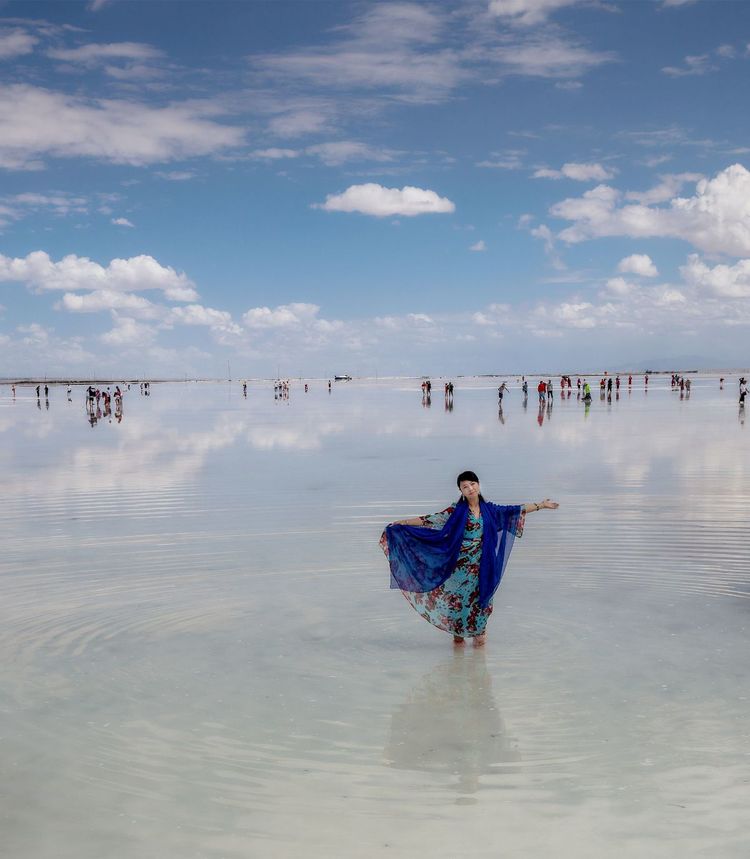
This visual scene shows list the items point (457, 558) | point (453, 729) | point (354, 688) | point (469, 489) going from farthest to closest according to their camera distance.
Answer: point (457, 558) < point (469, 489) < point (354, 688) < point (453, 729)

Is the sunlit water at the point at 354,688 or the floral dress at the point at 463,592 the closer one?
the sunlit water at the point at 354,688

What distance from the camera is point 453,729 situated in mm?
6656

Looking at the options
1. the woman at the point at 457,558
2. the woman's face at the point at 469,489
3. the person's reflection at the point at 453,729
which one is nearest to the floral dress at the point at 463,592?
the woman at the point at 457,558

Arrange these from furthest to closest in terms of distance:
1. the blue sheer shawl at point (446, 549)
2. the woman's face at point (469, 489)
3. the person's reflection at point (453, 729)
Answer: the blue sheer shawl at point (446, 549) < the woman's face at point (469, 489) < the person's reflection at point (453, 729)

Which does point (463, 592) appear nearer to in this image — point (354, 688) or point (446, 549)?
point (446, 549)

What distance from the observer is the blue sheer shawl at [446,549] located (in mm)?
8375

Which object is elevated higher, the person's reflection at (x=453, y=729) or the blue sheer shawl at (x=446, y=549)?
the blue sheer shawl at (x=446, y=549)

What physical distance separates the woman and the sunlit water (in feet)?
1.15

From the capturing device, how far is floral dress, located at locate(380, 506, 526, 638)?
8.44 m

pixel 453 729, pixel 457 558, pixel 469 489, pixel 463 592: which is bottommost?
pixel 453 729

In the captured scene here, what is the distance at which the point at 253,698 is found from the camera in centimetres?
723

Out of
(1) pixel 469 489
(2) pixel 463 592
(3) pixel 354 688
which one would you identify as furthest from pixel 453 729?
(1) pixel 469 489

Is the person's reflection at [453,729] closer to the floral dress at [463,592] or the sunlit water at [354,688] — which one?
the sunlit water at [354,688]

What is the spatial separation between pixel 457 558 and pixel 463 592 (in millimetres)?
338
